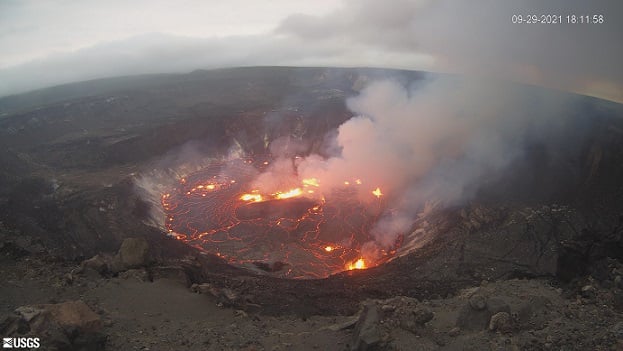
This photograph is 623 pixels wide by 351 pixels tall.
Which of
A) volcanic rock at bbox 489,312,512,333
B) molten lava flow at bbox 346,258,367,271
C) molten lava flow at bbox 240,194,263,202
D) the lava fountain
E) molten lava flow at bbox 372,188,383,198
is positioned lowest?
molten lava flow at bbox 346,258,367,271

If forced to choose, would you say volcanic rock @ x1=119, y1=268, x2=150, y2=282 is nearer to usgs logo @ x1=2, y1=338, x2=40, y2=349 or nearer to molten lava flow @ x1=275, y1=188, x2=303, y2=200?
usgs logo @ x1=2, y1=338, x2=40, y2=349

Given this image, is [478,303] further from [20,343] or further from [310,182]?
[310,182]

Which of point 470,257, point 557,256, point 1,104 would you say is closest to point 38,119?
point 1,104

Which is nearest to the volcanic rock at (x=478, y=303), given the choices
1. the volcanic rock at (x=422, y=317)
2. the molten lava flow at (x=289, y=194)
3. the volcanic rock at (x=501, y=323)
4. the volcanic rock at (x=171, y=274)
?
the volcanic rock at (x=501, y=323)

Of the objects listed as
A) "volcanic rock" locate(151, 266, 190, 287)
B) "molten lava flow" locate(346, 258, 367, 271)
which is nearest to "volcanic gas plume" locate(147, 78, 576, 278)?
"molten lava flow" locate(346, 258, 367, 271)

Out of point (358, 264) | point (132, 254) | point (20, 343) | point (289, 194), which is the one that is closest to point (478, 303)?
point (20, 343)

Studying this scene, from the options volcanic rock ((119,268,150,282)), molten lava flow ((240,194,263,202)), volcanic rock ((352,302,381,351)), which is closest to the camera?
volcanic rock ((352,302,381,351))

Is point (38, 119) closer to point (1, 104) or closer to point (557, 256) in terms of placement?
point (1, 104)
